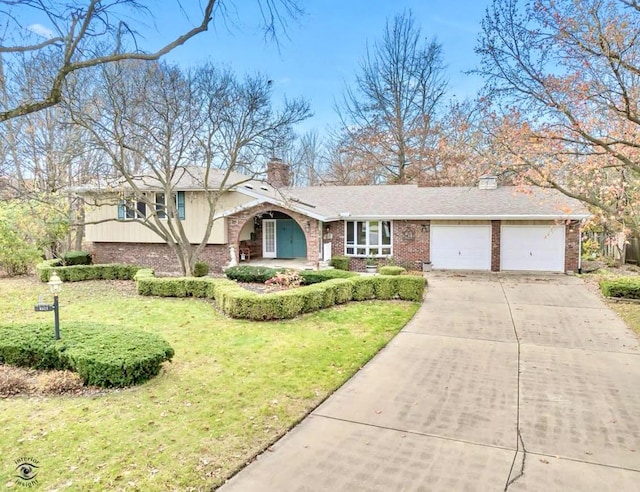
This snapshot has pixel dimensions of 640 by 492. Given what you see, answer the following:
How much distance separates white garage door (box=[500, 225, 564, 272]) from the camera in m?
16.7

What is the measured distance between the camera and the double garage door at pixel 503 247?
16.8m

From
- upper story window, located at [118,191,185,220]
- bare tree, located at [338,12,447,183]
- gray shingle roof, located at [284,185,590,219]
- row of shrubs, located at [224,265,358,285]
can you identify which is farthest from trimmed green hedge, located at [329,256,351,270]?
bare tree, located at [338,12,447,183]

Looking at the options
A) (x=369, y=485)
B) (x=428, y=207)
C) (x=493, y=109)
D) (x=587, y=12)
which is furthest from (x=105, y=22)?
(x=428, y=207)

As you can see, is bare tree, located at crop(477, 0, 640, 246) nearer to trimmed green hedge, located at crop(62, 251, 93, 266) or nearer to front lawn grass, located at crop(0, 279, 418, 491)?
front lawn grass, located at crop(0, 279, 418, 491)

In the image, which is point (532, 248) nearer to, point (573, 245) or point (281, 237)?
point (573, 245)

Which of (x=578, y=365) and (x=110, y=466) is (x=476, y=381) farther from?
(x=110, y=466)

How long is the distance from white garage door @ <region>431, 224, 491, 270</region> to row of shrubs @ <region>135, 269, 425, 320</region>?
645cm

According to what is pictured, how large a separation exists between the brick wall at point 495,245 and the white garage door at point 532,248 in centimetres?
17

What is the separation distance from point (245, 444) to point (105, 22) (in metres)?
4.94

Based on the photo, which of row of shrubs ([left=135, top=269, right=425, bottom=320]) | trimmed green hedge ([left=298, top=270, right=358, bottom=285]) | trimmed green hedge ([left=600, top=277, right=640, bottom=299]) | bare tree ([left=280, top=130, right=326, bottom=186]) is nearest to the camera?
row of shrubs ([left=135, top=269, right=425, bottom=320])

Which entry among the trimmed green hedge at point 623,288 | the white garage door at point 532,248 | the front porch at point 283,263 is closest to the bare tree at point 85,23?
the trimmed green hedge at point 623,288

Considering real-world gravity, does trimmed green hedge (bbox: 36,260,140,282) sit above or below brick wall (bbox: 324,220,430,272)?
below

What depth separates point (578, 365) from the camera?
6.75 m

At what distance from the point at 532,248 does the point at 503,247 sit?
1.09m
